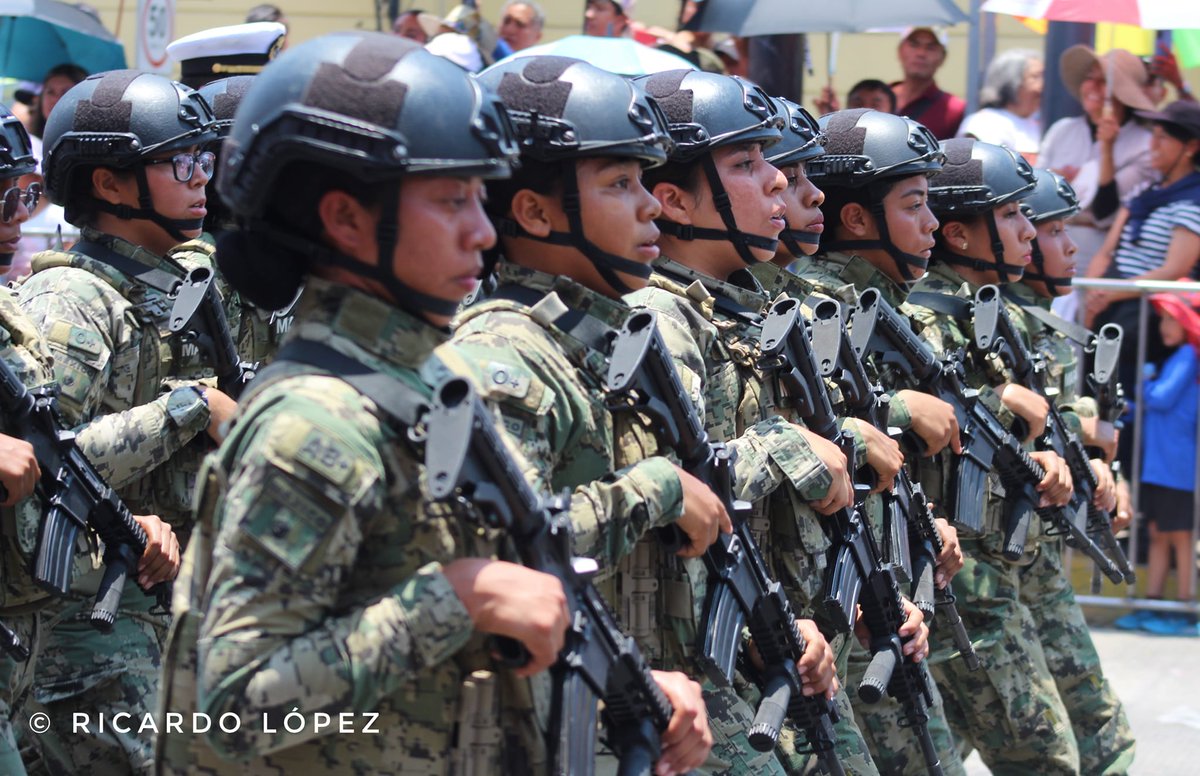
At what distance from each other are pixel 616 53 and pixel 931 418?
3743 millimetres

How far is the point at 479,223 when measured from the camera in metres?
2.73

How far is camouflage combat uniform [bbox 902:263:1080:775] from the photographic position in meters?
5.88

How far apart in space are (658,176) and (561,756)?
2.18 metres

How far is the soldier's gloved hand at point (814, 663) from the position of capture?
421 cm

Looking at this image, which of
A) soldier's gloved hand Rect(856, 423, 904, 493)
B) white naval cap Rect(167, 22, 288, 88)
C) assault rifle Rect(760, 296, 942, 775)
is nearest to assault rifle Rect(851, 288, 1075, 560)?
soldier's gloved hand Rect(856, 423, 904, 493)

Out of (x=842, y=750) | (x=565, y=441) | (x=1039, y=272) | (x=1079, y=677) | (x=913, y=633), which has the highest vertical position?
(x=565, y=441)

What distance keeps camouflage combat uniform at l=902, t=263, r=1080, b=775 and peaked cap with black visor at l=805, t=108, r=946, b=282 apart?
436 mm

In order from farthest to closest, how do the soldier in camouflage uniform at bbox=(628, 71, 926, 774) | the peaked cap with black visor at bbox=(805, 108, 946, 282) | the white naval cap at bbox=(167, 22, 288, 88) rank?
the white naval cap at bbox=(167, 22, 288, 88) < the peaked cap with black visor at bbox=(805, 108, 946, 282) < the soldier in camouflage uniform at bbox=(628, 71, 926, 774)

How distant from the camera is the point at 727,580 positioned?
3.87 meters

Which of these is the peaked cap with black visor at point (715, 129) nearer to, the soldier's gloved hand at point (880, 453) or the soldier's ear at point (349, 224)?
the soldier's gloved hand at point (880, 453)

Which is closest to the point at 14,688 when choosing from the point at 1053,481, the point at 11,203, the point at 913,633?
the point at 11,203

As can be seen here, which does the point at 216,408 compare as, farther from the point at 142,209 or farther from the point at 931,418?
the point at 931,418

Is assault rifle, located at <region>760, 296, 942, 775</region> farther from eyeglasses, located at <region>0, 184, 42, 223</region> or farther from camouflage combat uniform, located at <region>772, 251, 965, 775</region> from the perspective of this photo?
eyeglasses, located at <region>0, 184, 42, 223</region>

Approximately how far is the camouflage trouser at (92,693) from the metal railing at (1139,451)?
17.1 ft
